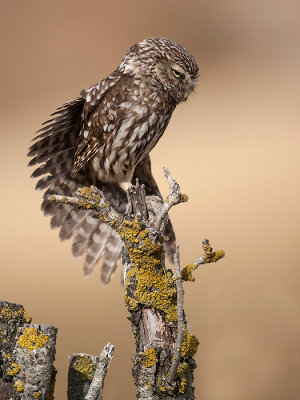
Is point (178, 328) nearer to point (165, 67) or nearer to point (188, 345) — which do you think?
point (188, 345)

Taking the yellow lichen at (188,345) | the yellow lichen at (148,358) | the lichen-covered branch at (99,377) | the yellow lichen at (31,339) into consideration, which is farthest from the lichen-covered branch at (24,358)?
the yellow lichen at (188,345)

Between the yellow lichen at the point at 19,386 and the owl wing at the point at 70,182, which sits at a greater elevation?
the owl wing at the point at 70,182

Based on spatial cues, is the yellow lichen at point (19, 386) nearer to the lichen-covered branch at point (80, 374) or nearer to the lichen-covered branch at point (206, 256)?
the lichen-covered branch at point (80, 374)

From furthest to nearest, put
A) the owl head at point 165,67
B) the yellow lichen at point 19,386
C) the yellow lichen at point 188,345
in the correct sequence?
1. the owl head at point 165,67
2. the yellow lichen at point 188,345
3. the yellow lichen at point 19,386

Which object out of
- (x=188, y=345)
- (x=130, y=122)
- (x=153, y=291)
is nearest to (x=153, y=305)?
(x=153, y=291)

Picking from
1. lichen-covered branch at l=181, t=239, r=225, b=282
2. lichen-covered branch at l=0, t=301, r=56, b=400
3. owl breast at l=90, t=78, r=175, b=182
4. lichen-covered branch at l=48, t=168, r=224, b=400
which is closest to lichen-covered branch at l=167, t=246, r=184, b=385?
lichen-covered branch at l=48, t=168, r=224, b=400

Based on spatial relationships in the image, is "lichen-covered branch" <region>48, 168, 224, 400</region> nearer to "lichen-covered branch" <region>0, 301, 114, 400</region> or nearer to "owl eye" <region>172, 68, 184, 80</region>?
"lichen-covered branch" <region>0, 301, 114, 400</region>

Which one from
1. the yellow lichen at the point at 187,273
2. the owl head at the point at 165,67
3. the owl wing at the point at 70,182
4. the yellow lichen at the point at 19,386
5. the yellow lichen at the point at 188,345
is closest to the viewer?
the yellow lichen at the point at 19,386
